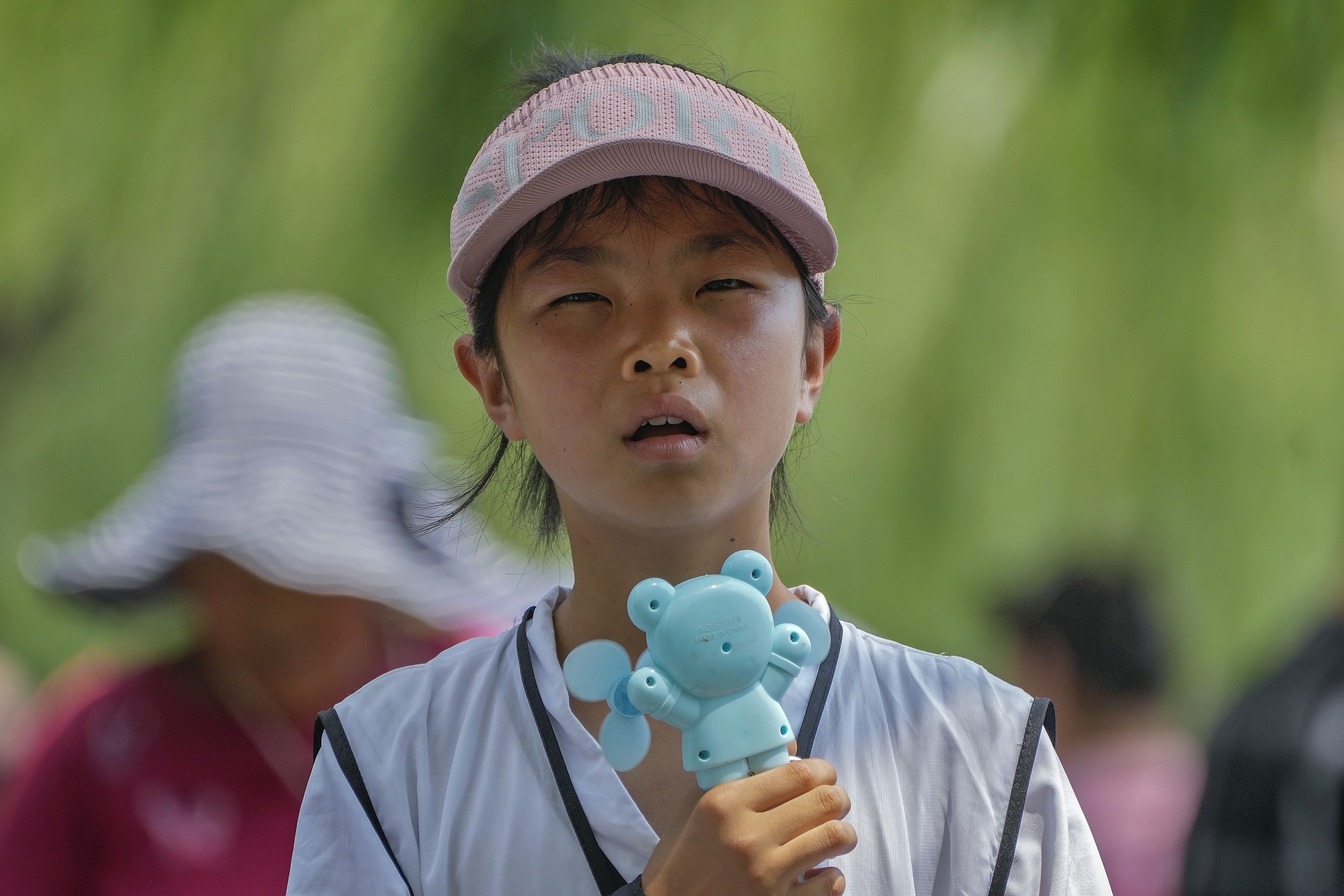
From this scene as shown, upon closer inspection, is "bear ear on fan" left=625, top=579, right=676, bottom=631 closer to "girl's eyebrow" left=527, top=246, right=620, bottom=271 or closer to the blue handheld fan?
the blue handheld fan

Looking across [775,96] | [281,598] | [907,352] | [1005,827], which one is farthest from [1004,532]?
[1005,827]

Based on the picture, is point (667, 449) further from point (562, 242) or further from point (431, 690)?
→ point (431, 690)

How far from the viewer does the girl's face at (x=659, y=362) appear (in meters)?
0.91

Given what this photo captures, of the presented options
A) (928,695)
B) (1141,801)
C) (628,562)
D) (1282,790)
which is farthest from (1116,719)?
(628,562)

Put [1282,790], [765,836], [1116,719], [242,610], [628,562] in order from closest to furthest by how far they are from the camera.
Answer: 1. [765,836]
2. [628,562]
3. [242,610]
4. [1282,790]
5. [1116,719]

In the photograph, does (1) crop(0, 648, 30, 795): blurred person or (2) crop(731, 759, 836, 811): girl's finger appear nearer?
(2) crop(731, 759, 836, 811): girl's finger

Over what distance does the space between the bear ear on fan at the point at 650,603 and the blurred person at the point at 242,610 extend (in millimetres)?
964

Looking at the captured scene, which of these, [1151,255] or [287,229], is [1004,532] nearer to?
[1151,255]

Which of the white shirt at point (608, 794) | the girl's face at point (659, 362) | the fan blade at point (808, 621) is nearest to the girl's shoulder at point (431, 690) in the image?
the white shirt at point (608, 794)

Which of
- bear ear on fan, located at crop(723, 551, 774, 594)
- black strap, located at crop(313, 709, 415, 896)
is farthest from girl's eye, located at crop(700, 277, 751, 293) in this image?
black strap, located at crop(313, 709, 415, 896)

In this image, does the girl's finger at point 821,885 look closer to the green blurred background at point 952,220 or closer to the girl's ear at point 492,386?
the girl's ear at point 492,386

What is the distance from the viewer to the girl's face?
0.91m

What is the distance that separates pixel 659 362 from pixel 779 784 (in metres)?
0.30

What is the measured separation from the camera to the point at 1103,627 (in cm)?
227
